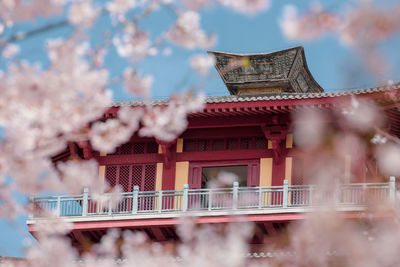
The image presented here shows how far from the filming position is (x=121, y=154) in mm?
24703

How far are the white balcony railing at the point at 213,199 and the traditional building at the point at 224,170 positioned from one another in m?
0.03

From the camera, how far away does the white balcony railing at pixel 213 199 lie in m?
21.8

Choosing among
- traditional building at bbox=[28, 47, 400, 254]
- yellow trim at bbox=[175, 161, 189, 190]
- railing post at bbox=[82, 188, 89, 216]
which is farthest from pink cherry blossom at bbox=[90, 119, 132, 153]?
yellow trim at bbox=[175, 161, 189, 190]

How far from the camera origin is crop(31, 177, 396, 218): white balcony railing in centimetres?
2181

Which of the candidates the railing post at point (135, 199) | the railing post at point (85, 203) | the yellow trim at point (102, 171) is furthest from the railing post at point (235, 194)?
the yellow trim at point (102, 171)

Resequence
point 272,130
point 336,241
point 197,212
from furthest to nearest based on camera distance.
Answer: point 272,130 < point 197,212 < point 336,241

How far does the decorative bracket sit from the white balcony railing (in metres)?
0.90

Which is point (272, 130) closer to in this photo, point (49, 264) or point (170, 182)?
point (170, 182)

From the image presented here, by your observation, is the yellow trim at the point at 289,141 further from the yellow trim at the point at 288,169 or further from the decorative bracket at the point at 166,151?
the decorative bracket at the point at 166,151

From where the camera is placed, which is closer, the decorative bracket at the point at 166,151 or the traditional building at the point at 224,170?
Answer: the traditional building at the point at 224,170

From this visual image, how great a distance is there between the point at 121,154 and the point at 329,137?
51.7ft

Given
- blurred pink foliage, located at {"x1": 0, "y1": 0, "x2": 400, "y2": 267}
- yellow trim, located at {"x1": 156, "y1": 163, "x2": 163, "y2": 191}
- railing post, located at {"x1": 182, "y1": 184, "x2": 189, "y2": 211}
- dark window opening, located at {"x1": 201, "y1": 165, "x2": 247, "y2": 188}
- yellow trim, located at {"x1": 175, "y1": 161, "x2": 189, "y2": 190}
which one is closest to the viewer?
blurred pink foliage, located at {"x1": 0, "y1": 0, "x2": 400, "y2": 267}

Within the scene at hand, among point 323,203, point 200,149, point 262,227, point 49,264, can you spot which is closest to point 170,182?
point 200,149

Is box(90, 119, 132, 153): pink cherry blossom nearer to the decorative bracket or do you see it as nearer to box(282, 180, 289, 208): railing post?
box(282, 180, 289, 208): railing post
